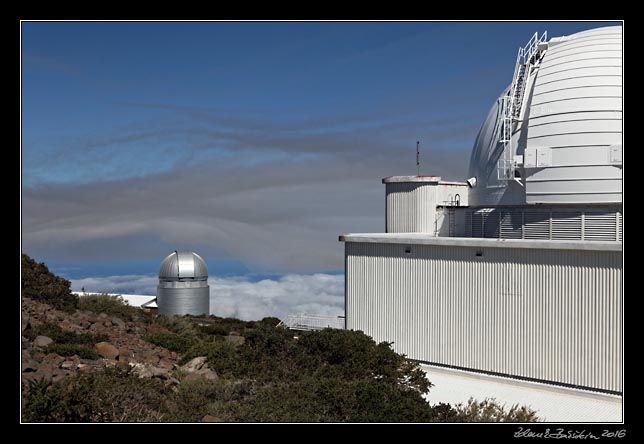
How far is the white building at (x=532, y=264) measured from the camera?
12.9m

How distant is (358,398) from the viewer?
33.2ft

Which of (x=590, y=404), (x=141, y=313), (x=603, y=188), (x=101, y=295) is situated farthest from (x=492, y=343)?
(x=101, y=295)

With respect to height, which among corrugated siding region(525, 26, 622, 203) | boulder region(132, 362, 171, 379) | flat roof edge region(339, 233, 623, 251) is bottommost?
boulder region(132, 362, 171, 379)

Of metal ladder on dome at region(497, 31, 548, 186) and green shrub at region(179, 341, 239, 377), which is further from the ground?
metal ladder on dome at region(497, 31, 548, 186)

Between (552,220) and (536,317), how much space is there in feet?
7.16

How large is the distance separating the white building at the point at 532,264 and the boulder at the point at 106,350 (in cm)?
600

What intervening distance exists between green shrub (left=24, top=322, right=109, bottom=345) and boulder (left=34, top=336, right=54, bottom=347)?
21 cm

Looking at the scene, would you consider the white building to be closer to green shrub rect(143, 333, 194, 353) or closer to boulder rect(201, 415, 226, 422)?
green shrub rect(143, 333, 194, 353)

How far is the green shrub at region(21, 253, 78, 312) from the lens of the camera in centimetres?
1772

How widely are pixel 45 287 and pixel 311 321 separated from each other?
727cm

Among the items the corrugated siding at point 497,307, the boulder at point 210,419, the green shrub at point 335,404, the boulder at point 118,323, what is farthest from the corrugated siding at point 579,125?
the boulder at point 118,323

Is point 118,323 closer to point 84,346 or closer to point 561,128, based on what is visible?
point 84,346

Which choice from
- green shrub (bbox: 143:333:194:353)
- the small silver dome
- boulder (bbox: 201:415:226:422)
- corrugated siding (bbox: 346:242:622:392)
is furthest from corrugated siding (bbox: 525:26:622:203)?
the small silver dome

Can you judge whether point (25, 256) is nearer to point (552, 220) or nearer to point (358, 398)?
point (358, 398)
